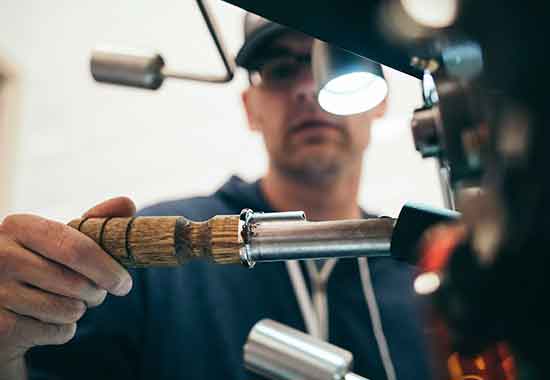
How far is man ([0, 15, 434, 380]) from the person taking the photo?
0.57m

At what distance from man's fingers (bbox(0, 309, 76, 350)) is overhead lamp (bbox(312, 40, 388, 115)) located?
0.20 m

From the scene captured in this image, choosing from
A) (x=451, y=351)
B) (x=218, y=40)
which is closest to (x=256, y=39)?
(x=218, y=40)

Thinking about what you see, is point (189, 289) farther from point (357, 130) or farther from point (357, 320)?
point (357, 130)

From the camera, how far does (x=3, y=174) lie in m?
1.28

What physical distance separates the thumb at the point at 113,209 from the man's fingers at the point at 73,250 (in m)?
0.02

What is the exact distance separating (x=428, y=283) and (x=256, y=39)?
11.1 inches

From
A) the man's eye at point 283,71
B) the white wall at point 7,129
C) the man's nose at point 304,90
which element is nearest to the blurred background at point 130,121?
the white wall at point 7,129

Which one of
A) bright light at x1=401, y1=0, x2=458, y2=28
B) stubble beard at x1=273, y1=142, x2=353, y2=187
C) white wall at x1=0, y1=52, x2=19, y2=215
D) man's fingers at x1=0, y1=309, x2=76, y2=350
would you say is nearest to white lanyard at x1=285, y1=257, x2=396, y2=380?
stubble beard at x1=273, y1=142, x2=353, y2=187

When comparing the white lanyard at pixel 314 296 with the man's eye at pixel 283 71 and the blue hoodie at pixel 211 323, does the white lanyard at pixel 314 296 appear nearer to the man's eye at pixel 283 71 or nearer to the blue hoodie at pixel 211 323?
the blue hoodie at pixel 211 323

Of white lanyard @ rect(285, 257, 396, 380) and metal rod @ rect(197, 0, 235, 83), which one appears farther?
white lanyard @ rect(285, 257, 396, 380)

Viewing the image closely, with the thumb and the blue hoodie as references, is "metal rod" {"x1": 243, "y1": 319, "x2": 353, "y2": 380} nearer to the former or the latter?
the thumb

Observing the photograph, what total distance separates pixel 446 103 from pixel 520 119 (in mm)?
52

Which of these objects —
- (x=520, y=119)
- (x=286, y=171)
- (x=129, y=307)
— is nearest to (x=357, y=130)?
(x=286, y=171)

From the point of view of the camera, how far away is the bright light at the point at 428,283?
149 mm
